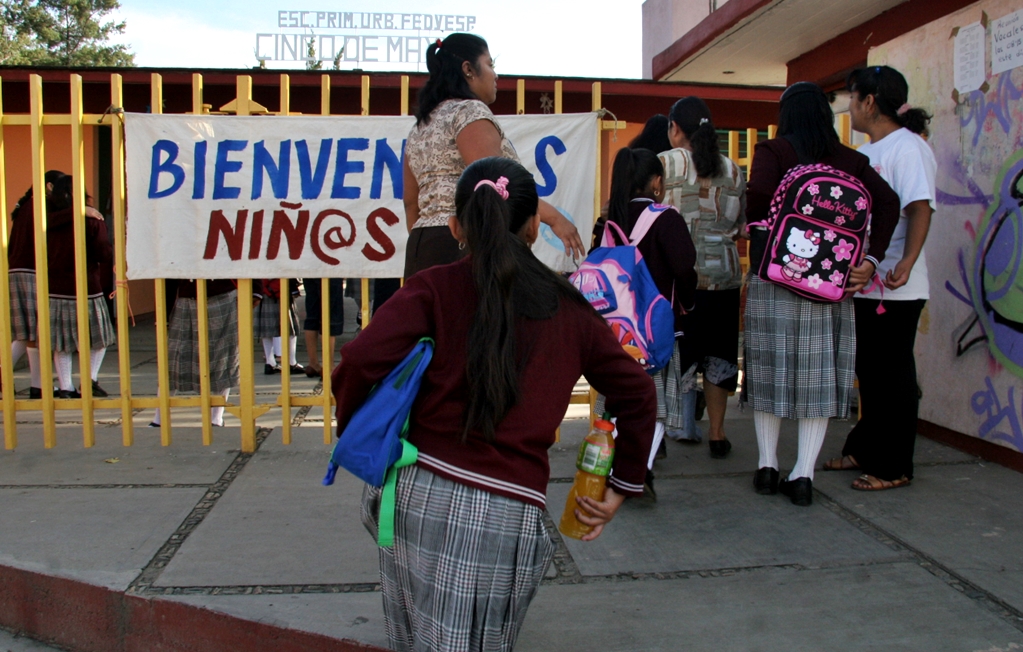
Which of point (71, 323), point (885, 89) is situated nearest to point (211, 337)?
point (71, 323)

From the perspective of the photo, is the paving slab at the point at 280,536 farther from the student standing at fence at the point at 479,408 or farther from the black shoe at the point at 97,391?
the black shoe at the point at 97,391

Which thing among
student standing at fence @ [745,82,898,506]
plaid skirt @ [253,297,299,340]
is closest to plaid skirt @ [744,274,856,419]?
student standing at fence @ [745,82,898,506]

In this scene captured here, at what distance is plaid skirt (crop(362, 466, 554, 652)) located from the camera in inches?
73.3

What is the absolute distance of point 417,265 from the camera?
321 centimetres

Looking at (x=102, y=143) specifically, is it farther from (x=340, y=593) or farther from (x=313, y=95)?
(x=340, y=593)

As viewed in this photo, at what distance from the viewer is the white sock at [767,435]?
12.9ft

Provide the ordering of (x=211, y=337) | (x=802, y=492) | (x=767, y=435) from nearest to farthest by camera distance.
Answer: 1. (x=802, y=492)
2. (x=767, y=435)
3. (x=211, y=337)

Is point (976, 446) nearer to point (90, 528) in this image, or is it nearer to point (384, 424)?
point (384, 424)

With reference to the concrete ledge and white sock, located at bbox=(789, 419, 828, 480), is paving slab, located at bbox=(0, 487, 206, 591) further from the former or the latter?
the concrete ledge

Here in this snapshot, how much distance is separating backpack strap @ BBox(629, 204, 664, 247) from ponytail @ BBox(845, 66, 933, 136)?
1.30m

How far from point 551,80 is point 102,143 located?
6063mm

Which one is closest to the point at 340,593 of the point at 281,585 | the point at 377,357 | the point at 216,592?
the point at 281,585

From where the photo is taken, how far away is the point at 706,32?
312 inches

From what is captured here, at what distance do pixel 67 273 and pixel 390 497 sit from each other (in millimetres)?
4784
